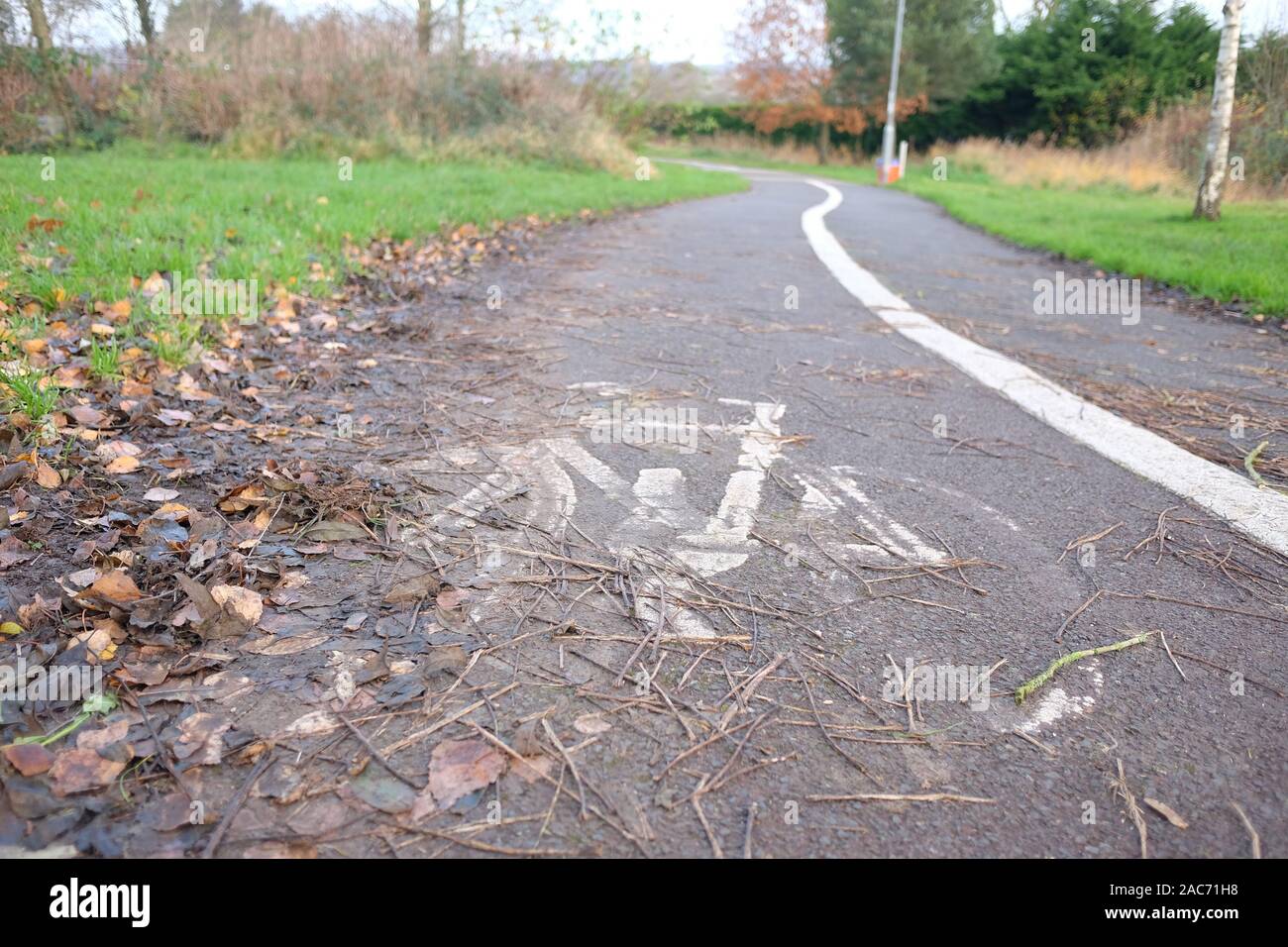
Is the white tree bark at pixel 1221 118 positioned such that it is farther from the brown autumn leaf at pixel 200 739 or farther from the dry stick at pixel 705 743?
the brown autumn leaf at pixel 200 739

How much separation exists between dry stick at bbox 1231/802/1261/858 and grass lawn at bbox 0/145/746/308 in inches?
212

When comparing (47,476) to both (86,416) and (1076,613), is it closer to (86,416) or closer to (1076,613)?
(86,416)

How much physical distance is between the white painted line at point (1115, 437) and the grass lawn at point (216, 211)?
4.09m

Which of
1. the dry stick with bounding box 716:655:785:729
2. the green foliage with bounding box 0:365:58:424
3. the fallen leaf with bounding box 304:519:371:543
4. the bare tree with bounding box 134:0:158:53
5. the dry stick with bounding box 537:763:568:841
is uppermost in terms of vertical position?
the bare tree with bounding box 134:0:158:53

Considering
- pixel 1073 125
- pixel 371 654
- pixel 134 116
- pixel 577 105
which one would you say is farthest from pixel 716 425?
pixel 1073 125

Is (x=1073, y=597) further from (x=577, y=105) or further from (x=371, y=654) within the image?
(x=577, y=105)

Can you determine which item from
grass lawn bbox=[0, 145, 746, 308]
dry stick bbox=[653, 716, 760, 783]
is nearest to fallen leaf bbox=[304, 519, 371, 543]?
dry stick bbox=[653, 716, 760, 783]

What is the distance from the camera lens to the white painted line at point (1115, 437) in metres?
2.97

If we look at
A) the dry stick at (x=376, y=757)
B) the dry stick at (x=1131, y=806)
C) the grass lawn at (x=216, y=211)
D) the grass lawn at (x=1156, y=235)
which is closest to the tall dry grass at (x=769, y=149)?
the grass lawn at (x=1156, y=235)

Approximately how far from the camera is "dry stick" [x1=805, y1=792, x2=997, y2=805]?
166cm

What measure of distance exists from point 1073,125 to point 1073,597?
122 feet

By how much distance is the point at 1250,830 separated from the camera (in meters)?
1.59

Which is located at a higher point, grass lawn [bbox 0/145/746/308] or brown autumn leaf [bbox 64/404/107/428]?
grass lawn [bbox 0/145/746/308]

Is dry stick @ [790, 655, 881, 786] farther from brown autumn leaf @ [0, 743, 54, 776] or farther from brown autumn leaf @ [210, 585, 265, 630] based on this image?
brown autumn leaf @ [0, 743, 54, 776]
